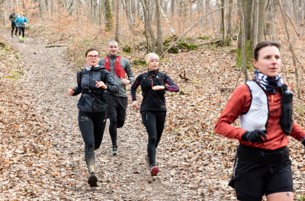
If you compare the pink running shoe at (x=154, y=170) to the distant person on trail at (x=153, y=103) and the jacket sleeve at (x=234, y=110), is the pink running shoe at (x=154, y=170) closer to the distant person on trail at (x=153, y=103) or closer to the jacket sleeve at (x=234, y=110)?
the distant person on trail at (x=153, y=103)

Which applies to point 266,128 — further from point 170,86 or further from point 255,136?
point 170,86

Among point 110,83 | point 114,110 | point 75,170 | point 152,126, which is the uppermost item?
point 110,83

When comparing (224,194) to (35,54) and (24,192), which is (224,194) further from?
(35,54)

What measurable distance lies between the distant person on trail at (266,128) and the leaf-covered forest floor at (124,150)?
311cm

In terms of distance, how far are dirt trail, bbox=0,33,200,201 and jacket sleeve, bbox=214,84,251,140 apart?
11.3ft

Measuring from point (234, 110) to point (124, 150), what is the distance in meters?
6.39

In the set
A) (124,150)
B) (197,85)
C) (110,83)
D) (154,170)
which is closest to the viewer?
(110,83)

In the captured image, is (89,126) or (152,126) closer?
(89,126)

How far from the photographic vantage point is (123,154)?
30.6ft

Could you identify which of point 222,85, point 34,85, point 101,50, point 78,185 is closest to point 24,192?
point 78,185

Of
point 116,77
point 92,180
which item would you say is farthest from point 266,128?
point 116,77

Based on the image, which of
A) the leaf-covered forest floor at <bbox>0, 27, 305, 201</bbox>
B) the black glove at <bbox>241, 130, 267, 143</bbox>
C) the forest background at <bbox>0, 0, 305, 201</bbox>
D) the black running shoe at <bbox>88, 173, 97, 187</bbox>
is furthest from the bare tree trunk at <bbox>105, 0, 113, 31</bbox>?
the black glove at <bbox>241, 130, 267, 143</bbox>

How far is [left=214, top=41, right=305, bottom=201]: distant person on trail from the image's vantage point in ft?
11.3

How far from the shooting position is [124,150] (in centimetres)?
968
